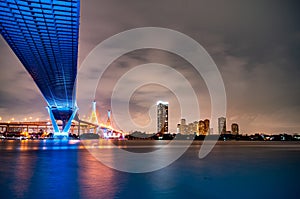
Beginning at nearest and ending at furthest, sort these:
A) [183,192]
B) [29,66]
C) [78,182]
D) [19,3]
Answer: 1. [183,192]
2. [78,182]
3. [19,3]
4. [29,66]

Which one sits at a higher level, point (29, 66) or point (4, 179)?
point (29, 66)

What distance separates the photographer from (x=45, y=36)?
3669 cm

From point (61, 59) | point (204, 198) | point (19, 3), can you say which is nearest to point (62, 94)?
point (61, 59)

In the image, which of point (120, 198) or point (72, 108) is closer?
point (120, 198)

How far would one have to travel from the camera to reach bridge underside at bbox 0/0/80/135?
86.8 ft

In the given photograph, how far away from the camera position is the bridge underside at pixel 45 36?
86.8 ft

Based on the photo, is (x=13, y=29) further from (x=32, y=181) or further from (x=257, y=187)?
(x=257, y=187)

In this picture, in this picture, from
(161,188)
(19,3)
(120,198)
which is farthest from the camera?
(19,3)

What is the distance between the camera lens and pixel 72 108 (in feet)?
311

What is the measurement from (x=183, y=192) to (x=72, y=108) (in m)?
88.9

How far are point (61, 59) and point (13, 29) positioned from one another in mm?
12898

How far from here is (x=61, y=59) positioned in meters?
46.8

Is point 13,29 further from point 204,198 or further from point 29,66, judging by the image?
point 204,198

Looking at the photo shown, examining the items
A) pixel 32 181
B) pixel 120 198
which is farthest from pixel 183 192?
pixel 32 181
